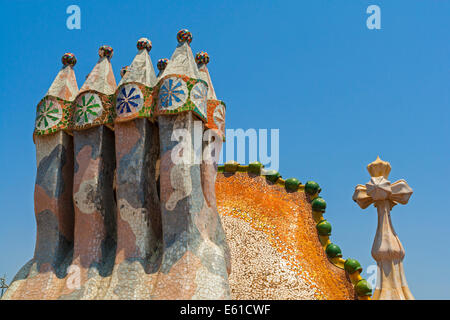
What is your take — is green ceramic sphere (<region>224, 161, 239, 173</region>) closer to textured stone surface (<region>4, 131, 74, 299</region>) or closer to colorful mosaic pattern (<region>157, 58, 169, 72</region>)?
colorful mosaic pattern (<region>157, 58, 169, 72</region>)

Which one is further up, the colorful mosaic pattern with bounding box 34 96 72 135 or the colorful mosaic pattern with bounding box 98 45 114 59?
the colorful mosaic pattern with bounding box 98 45 114 59

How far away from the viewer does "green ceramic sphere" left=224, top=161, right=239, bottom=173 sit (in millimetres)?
14664

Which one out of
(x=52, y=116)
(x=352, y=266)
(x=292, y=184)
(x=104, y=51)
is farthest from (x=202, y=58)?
(x=352, y=266)

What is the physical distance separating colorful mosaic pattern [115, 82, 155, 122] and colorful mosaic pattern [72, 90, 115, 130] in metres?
0.34

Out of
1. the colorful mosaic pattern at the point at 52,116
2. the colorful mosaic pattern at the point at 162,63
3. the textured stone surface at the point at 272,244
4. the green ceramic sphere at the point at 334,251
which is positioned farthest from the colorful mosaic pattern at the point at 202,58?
the green ceramic sphere at the point at 334,251

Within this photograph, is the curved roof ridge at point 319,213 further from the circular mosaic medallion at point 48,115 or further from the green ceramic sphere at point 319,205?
the circular mosaic medallion at point 48,115

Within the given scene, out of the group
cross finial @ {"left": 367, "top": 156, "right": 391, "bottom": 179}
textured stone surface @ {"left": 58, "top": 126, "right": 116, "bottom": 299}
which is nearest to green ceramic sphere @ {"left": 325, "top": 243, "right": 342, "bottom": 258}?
cross finial @ {"left": 367, "top": 156, "right": 391, "bottom": 179}

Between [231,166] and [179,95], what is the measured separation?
590cm

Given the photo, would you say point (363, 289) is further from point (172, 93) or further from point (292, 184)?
point (172, 93)

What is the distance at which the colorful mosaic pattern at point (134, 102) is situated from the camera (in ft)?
30.6

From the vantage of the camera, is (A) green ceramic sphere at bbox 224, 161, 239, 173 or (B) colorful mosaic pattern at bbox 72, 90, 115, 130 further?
(A) green ceramic sphere at bbox 224, 161, 239, 173
